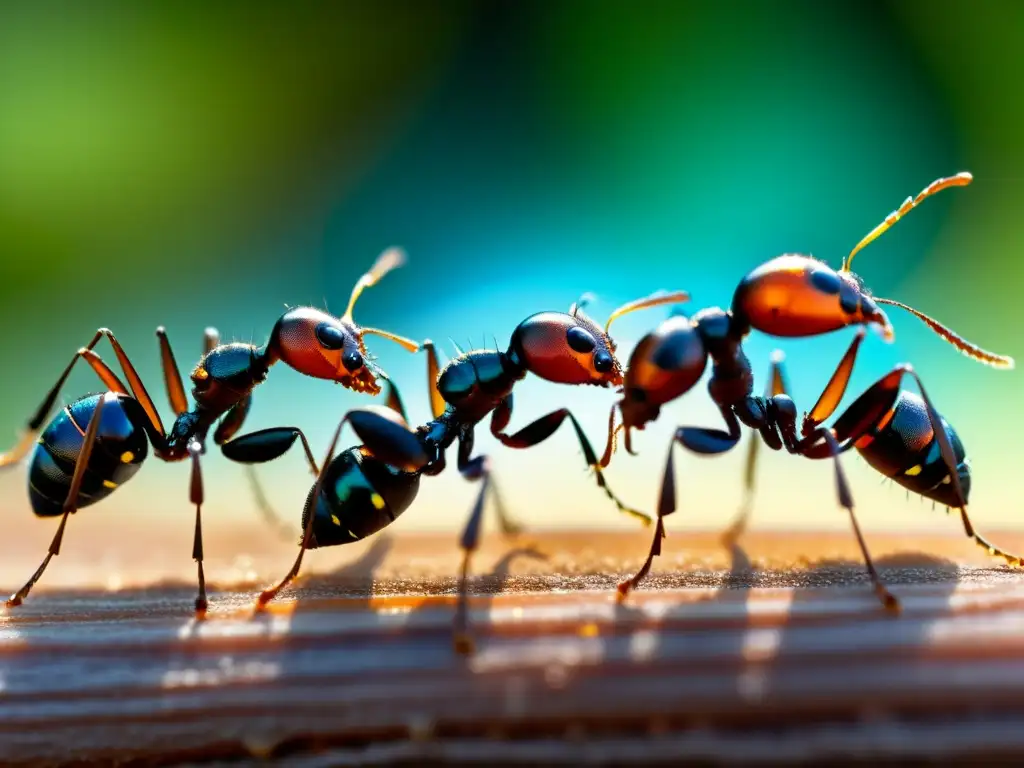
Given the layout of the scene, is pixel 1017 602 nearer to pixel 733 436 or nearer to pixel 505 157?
pixel 733 436

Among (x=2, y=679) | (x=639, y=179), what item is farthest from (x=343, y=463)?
(x=639, y=179)

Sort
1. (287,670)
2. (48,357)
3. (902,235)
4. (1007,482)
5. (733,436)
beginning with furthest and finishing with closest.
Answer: (48,357)
(902,235)
(1007,482)
(733,436)
(287,670)

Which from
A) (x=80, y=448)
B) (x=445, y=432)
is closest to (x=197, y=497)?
(x=80, y=448)

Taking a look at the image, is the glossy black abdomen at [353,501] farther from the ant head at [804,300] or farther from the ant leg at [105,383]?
the ant head at [804,300]

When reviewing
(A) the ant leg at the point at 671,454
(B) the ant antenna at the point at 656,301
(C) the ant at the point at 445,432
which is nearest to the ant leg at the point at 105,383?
(C) the ant at the point at 445,432

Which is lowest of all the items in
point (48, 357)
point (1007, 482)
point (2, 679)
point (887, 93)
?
point (1007, 482)

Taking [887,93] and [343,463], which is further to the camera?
[887,93]

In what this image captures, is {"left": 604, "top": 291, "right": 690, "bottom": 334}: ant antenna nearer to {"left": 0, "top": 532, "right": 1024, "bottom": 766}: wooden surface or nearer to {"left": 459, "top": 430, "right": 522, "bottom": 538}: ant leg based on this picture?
{"left": 459, "top": 430, "right": 522, "bottom": 538}: ant leg

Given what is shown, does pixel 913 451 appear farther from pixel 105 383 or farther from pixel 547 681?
pixel 105 383
